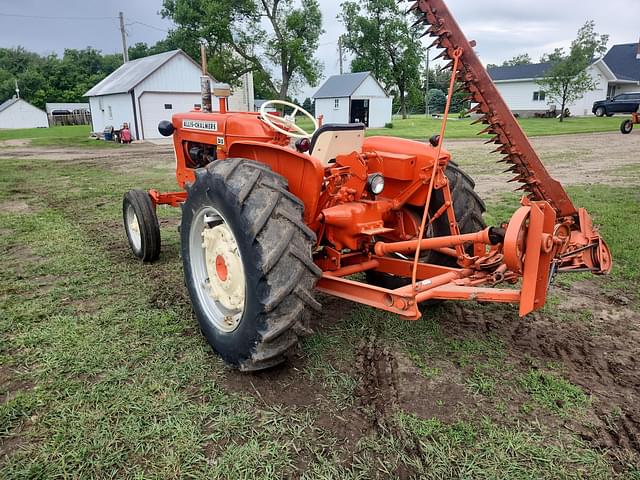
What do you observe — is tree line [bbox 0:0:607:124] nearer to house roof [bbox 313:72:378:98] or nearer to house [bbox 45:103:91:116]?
house roof [bbox 313:72:378:98]

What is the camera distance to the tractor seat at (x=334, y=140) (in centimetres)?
309

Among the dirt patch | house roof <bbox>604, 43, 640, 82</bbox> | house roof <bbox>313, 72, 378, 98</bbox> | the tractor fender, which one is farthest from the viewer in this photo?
house roof <bbox>604, 43, 640, 82</bbox>

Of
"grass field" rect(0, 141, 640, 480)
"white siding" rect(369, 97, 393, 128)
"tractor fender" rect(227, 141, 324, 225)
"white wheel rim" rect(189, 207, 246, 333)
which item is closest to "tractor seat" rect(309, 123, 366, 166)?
"tractor fender" rect(227, 141, 324, 225)

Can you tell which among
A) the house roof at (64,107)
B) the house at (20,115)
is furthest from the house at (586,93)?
the house at (20,115)

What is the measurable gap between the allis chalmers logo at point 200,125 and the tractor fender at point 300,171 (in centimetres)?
114

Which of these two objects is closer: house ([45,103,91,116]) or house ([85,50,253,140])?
house ([85,50,253,140])

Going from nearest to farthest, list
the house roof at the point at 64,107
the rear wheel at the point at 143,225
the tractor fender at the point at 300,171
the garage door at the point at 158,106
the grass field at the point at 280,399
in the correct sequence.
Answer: the grass field at the point at 280,399 < the tractor fender at the point at 300,171 < the rear wheel at the point at 143,225 < the garage door at the point at 158,106 < the house roof at the point at 64,107

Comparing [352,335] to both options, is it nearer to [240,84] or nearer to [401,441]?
[401,441]

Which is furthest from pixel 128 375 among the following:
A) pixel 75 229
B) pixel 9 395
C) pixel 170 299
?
pixel 75 229

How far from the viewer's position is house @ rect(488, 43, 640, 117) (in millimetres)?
45188

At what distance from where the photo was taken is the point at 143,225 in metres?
4.94

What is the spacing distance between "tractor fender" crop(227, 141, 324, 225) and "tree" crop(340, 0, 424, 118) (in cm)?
4672

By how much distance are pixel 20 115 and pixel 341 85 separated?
1681 inches

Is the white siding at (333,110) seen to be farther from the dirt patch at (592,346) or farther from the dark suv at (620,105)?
the dirt patch at (592,346)
